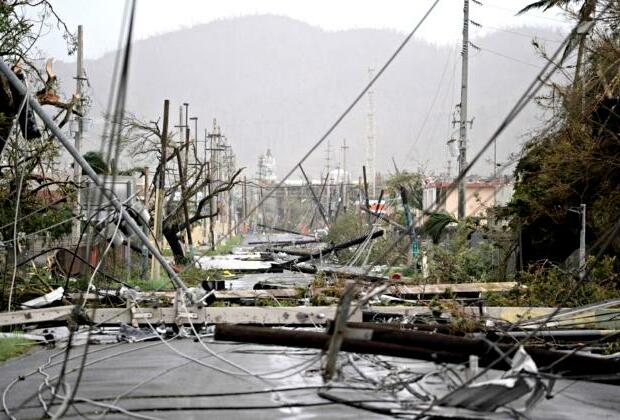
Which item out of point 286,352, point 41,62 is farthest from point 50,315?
point 41,62

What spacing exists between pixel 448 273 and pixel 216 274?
26.5ft

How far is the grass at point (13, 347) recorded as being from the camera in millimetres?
11723

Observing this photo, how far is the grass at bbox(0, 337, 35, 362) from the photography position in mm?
11723

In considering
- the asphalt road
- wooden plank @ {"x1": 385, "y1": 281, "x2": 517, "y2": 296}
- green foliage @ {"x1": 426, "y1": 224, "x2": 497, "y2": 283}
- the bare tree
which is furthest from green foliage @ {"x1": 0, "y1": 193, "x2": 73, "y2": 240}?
the bare tree

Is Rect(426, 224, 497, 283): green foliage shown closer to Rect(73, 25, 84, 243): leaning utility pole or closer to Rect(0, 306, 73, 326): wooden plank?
Rect(73, 25, 84, 243): leaning utility pole

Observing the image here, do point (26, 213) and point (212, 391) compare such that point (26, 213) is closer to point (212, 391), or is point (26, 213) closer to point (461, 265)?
point (461, 265)

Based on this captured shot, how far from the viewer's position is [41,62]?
1006 inches

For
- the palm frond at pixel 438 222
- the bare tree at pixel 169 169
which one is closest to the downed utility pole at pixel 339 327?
the palm frond at pixel 438 222

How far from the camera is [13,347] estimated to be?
12.2m

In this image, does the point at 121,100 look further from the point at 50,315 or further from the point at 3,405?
the point at 50,315

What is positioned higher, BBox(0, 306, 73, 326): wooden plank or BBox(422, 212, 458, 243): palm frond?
BBox(422, 212, 458, 243): palm frond

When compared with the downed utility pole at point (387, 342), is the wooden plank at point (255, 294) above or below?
below

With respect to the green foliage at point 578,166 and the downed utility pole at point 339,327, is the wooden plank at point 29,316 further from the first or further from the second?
the downed utility pole at point 339,327

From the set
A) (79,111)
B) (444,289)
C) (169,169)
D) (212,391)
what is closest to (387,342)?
(212,391)
